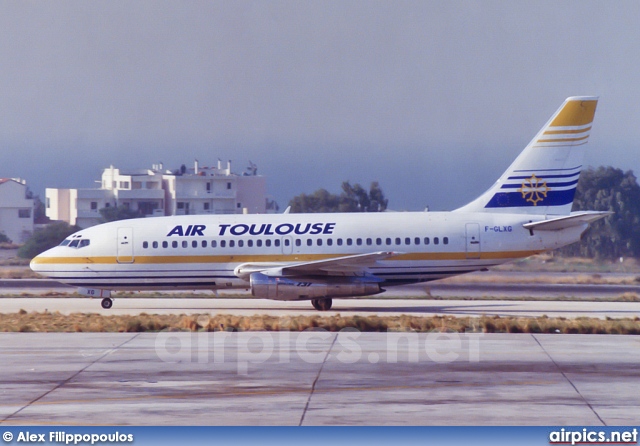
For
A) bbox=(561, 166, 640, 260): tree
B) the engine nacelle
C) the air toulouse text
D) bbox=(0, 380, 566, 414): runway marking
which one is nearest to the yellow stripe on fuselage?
the air toulouse text

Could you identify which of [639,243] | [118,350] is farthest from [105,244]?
[639,243]

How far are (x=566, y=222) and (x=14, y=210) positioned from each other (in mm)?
93418

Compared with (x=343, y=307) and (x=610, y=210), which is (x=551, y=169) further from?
(x=610, y=210)

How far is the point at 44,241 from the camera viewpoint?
7469 cm

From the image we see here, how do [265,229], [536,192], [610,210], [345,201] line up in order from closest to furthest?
[265,229], [536,192], [610,210], [345,201]

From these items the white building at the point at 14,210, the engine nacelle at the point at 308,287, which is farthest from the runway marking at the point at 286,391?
the white building at the point at 14,210

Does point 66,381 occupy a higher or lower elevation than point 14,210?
lower

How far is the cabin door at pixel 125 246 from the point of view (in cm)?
3052

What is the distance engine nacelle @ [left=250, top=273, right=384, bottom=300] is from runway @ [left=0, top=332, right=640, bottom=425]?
6627 millimetres

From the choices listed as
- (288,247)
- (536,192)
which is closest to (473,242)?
(536,192)

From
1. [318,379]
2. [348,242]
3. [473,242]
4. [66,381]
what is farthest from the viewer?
[348,242]

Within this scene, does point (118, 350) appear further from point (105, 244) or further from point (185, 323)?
point (105, 244)

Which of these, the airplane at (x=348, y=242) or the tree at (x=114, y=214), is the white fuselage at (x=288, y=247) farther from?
the tree at (x=114, y=214)

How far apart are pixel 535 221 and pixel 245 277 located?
9245mm
